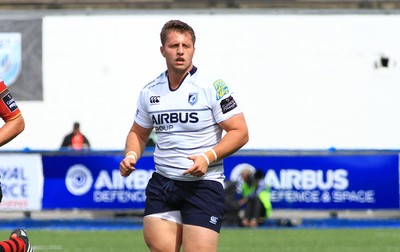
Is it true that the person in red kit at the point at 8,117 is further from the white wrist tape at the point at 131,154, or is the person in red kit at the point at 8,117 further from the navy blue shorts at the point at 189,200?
the navy blue shorts at the point at 189,200

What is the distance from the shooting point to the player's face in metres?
7.91

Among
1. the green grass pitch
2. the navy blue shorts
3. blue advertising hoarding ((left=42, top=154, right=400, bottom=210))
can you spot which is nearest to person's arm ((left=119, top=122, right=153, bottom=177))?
the navy blue shorts

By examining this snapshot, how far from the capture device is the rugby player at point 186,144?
7941 millimetres

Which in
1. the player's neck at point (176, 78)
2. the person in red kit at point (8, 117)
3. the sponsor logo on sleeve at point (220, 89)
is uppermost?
the player's neck at point (176, 78)

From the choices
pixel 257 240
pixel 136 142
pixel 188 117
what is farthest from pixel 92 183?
pixel 188 117

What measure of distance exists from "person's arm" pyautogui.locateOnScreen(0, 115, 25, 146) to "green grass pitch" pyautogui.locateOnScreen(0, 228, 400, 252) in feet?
21.4

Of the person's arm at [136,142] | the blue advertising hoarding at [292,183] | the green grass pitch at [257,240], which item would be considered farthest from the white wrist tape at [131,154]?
the blue advertising hoarding at [292,183]

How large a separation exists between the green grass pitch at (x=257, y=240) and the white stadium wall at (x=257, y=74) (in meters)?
10.1

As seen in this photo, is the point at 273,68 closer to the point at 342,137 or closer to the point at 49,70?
the point at 342,137

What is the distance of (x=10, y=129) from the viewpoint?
817 cm

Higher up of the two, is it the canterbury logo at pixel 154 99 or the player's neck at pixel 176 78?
the player's neck at pixel 176 78

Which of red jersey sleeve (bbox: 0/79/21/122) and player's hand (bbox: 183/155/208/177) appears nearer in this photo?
player's hand (bbox: 183/155/208/177)

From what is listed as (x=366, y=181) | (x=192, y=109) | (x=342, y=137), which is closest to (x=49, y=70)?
(x=342, y=137)

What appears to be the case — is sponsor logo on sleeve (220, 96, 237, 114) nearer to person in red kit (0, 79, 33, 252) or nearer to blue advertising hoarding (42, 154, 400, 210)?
person in red kit (0, 79, 33, 252)
